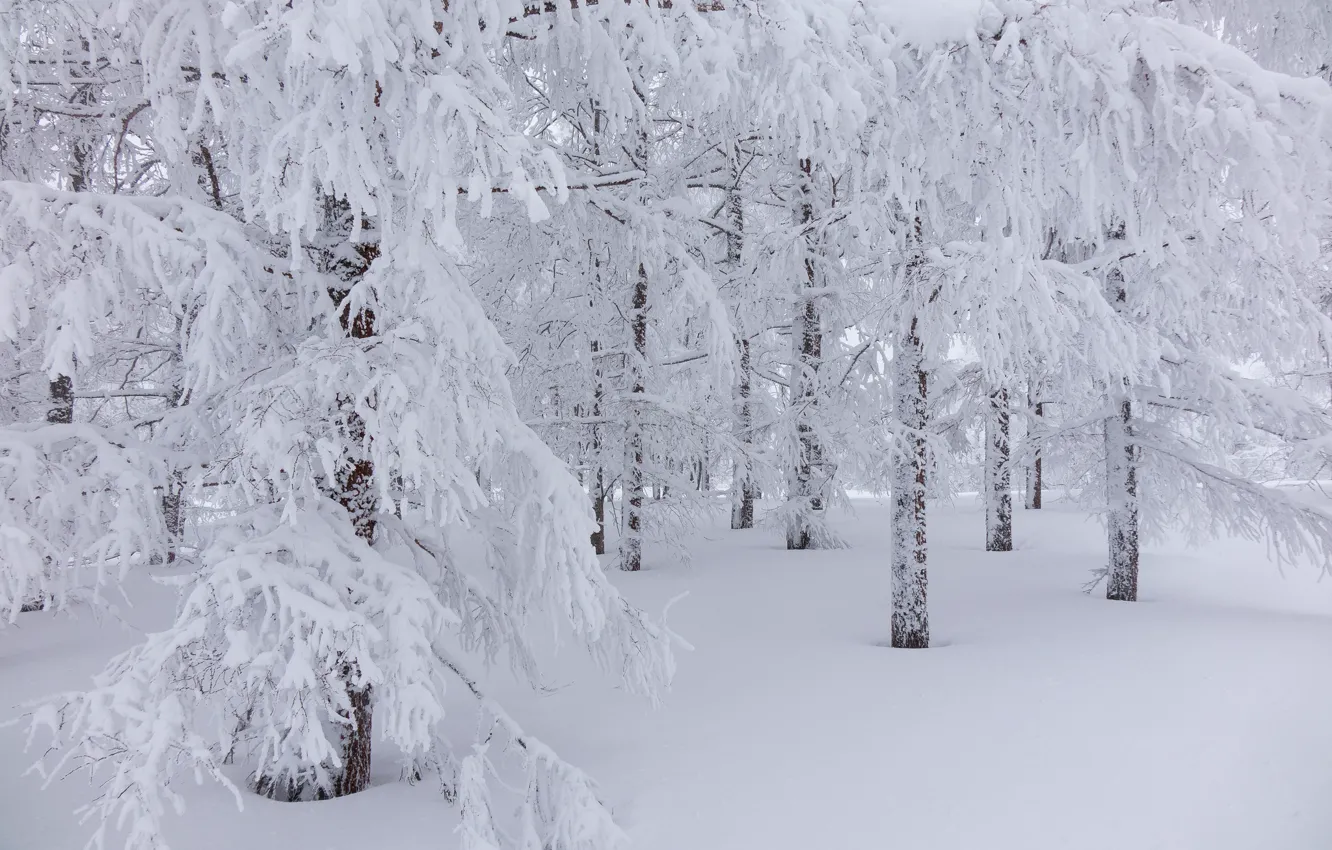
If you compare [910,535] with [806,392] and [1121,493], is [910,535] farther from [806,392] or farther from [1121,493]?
[806,392]

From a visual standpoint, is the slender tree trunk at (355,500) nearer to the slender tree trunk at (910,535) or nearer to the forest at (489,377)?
the forest at (489,377)

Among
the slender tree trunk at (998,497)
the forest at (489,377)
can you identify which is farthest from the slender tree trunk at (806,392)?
the forest at (489,377)

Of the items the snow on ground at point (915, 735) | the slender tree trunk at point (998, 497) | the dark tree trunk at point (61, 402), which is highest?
the dark tree trunk at point (61, 402)

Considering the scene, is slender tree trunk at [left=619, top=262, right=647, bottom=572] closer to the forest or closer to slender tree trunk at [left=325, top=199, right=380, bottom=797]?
the forest

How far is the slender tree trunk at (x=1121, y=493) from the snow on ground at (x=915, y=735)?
1.43 ft

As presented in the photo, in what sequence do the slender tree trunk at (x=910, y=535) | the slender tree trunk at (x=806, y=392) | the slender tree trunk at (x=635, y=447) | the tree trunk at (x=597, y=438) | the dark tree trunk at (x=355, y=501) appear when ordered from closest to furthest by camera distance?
the dark tree trunk at (x=355, y=501)
the slender tree trunk at (x=910, y=535)
the slender tree trunk at (x=635, y=447)
the tree trunk at (x=597, y=438)
the slender tree trunk at (x=806, y=392)

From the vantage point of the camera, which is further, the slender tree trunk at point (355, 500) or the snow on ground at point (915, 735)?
the slender tree trunk at point (355, 500)

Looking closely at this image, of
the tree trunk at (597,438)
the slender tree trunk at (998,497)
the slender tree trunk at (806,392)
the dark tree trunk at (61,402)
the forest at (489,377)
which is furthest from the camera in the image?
the slender tree trunk at (998,497)

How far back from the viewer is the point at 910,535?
7.82 m

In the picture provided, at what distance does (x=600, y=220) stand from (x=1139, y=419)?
22.8 feet

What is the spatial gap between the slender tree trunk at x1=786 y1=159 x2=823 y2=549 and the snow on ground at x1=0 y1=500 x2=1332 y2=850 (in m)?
3.42

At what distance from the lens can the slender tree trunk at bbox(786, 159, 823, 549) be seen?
12.9 m

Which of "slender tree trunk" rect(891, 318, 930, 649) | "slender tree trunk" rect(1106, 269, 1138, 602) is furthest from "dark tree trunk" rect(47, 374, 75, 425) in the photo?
"slender tree trunk" rect(1106, 269, 1138, 602)

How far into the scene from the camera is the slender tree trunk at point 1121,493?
961cm
